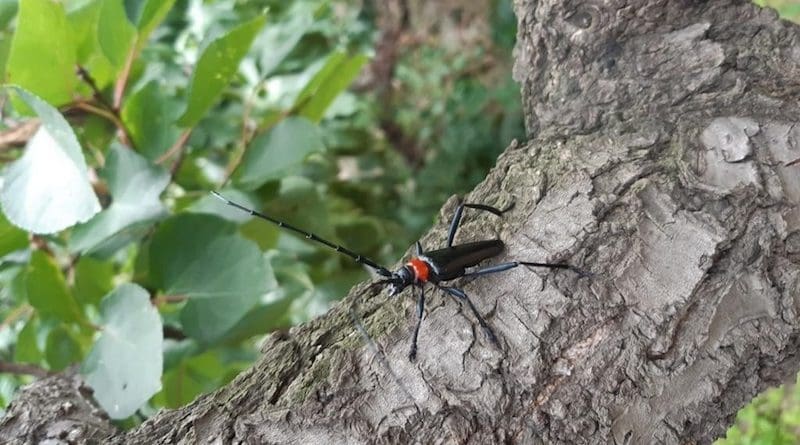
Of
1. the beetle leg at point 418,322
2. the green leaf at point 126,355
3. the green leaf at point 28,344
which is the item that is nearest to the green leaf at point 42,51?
the green leaf at point 126,355

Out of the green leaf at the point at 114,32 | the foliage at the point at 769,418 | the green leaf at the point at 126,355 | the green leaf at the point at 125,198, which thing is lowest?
the foliage at the point at 769,418

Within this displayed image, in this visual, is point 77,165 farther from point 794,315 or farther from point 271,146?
point 794,315

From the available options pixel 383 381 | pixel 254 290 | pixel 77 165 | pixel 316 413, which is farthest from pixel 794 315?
pixel 77 165

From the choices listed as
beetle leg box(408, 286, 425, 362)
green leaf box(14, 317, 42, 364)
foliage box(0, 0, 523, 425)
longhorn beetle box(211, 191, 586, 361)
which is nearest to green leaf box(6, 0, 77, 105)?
foliage box(0, 0, 523, 425)

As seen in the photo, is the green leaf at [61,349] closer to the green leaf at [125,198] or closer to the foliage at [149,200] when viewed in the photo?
the foliage at [149,200]

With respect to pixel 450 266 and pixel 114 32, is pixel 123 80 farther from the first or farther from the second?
pixel 450 266

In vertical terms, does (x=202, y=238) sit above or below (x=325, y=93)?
below

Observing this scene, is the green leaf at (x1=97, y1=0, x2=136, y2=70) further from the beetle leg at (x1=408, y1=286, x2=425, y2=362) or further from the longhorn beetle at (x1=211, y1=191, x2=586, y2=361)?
the beetle leg at (x1=408, y1=286, x2=425, y2=362)
